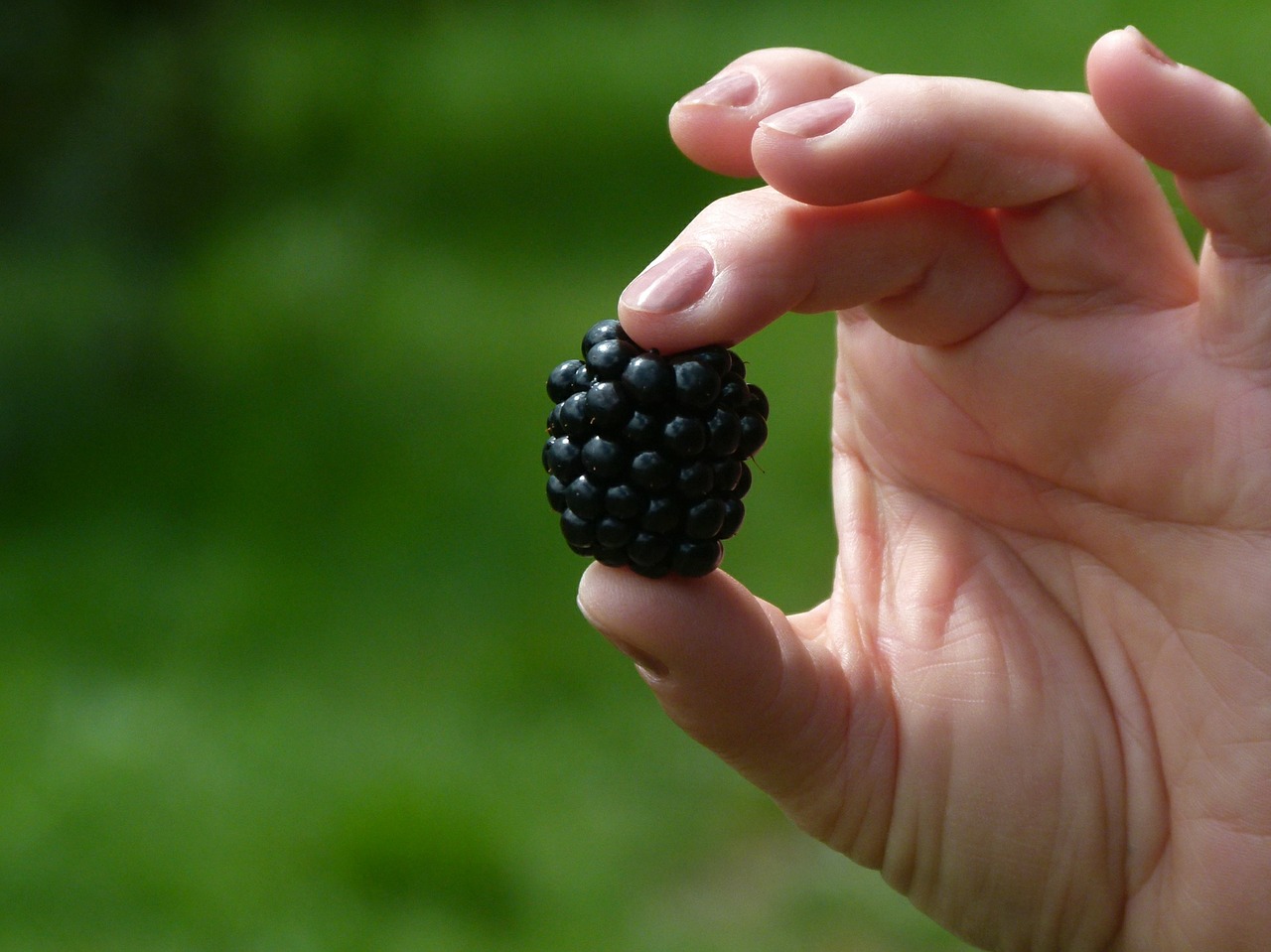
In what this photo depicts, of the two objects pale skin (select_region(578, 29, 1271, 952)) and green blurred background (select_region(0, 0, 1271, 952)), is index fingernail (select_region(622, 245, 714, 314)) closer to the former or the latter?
pale skin (select_region(578, 29, 1271, 952))

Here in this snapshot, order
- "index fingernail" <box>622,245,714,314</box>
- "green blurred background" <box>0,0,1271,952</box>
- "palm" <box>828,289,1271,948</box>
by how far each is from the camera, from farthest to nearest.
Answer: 1. "green blurred background" <box>0,0,1271,952</box>
2. "palm" <box>828,289,1271,948</box>
3. "index fingernail" <box>622,245,714,314</box>

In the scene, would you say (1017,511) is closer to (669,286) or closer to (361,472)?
(669,286)

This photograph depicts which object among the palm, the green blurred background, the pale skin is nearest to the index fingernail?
the pale skin

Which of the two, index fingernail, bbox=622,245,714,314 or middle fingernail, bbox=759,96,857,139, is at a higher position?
middle fingernail, bbox=759,96,857,139

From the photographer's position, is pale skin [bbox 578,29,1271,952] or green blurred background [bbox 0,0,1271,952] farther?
green blurred background [bbox 0,0,1271,952]

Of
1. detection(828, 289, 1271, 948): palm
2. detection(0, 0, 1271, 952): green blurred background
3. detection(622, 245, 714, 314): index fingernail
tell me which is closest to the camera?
detection(622, 245, 714, 314): index fingernail

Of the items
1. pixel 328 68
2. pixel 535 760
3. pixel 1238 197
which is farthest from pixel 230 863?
pixel 328 68

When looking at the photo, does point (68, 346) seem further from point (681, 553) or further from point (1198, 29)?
point (1198, 29)

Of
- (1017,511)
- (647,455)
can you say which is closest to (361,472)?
(1017,511)
